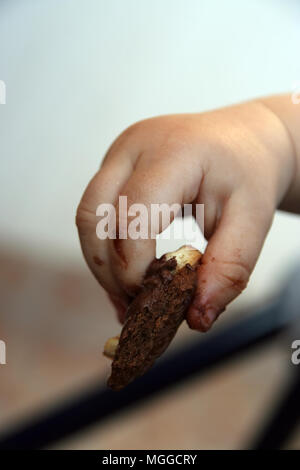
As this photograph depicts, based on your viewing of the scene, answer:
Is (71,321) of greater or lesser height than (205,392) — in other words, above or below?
above

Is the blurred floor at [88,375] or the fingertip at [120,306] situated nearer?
the fingertip at [120,306]

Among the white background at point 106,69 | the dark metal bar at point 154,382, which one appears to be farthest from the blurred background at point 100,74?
the dark metal bar at point 154,382

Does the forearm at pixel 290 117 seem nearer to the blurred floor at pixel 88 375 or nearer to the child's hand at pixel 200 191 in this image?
the child's hand at pixel 200 191

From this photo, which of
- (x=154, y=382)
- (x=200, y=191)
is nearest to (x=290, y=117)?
(x=200, y=191)

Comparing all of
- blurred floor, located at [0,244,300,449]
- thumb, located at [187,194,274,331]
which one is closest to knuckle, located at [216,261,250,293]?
thumb, located at [187,194,274,331]
